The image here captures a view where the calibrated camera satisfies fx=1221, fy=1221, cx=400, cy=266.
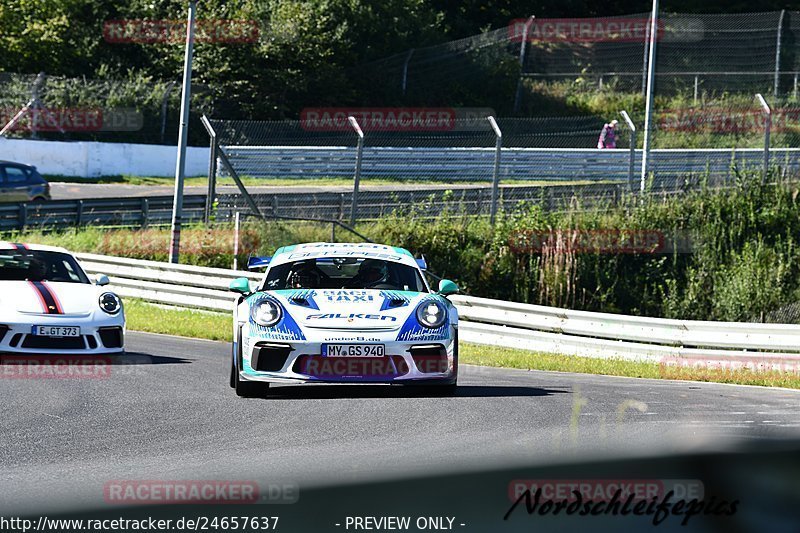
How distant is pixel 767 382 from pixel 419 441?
6325mm

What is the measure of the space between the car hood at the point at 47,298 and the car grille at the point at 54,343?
27 centimetres

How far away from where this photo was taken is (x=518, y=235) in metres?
22.2

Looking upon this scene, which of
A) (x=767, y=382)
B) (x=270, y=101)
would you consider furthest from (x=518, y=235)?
(x=270, y=101)

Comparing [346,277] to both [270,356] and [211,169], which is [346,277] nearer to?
[270,356]

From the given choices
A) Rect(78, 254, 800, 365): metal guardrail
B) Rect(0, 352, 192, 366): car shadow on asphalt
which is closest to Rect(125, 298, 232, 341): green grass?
Rect(78, 254, 800, 365): metal guardrail

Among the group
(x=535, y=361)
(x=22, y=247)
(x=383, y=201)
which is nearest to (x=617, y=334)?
(x=535, y=361)

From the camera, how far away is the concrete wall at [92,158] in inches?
1527

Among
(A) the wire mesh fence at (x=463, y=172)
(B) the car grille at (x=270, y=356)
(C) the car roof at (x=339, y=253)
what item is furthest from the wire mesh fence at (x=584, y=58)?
(B) the car grille at (x=270, y=356)

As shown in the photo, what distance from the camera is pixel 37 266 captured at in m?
13.1

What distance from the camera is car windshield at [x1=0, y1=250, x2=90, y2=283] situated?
1291 cm

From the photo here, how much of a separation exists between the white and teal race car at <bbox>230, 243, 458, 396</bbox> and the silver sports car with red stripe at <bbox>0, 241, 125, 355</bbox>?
2484mm

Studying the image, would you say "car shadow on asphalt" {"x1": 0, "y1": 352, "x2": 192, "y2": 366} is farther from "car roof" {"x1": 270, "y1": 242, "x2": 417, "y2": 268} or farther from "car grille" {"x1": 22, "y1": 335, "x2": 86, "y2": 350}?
"car roof" {"x1": 270, "y1": 242, "x2": 417, "y2": 268}

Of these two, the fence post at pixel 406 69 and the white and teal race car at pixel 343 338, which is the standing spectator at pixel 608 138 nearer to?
the fence post at pixel 406 69

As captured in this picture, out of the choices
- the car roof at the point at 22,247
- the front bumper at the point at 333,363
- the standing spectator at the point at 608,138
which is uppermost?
the standing spectator at the point at 608,138
